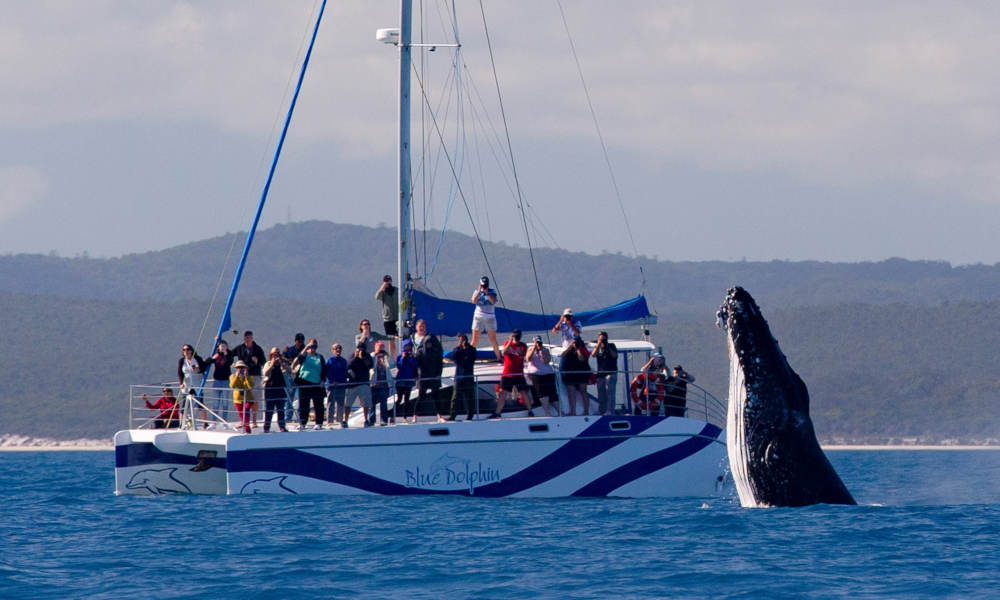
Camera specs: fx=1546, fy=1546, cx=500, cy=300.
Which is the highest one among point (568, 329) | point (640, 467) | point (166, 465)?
point (568, 329)

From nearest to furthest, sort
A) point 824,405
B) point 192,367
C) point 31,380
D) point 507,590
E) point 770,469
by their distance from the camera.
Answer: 1. point 507,590
2. point 770,469
3. point 192,367
4. point 824,405
5. point 31,380

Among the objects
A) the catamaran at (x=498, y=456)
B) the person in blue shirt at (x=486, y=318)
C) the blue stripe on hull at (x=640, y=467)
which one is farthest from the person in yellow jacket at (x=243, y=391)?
the blue stripe on hull at (x=640, y=467)

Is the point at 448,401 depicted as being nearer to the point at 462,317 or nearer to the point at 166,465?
the point at 462,317

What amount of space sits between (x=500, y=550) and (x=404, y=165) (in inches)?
389

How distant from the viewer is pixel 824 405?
10906 cm

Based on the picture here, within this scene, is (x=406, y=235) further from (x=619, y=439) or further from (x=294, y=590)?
(x=294, y=590)

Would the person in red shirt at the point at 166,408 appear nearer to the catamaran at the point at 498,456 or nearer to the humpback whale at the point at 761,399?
the catamaran at the point at 498,456

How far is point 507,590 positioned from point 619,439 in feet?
26.7

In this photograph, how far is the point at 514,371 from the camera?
72.3 ft

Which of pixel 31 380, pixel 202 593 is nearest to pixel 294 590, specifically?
pixel 202 593

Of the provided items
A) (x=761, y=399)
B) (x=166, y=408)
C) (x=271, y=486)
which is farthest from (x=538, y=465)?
(x=761, y=399)

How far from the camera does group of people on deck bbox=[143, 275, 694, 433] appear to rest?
22047 millimetres

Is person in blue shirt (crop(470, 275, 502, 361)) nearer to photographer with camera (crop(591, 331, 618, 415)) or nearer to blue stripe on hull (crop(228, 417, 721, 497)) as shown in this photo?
photographer with camera (crop(591, 331, 618, 415))

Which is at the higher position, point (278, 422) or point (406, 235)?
point (406, 235)
